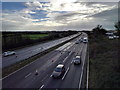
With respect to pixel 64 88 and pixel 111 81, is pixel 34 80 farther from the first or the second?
pixel 111 81

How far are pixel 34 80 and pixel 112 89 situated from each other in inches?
369

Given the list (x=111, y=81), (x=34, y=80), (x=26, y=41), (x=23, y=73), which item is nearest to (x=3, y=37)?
(x=26, y=41)

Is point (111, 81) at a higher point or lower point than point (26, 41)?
lower

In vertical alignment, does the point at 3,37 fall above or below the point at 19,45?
above

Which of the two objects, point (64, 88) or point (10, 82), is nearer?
point (64, 88)

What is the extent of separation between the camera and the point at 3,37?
43250 mm

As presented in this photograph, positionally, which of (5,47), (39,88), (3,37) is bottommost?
(39,88)

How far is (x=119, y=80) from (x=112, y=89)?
240cm

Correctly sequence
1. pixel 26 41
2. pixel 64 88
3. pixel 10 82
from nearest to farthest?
1. pixel 64 88
2. pixel 10 82
3. pixel 26 41

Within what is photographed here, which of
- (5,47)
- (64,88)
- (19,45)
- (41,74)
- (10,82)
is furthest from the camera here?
(19,45)

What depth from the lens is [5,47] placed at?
43.0m

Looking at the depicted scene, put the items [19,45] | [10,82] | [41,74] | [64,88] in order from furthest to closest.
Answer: [19,45] < [41,74] < [10,82] < [64,88]

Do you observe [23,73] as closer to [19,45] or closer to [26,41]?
[19,45]

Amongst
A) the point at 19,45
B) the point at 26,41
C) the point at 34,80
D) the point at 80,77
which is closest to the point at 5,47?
the point at 19,45
